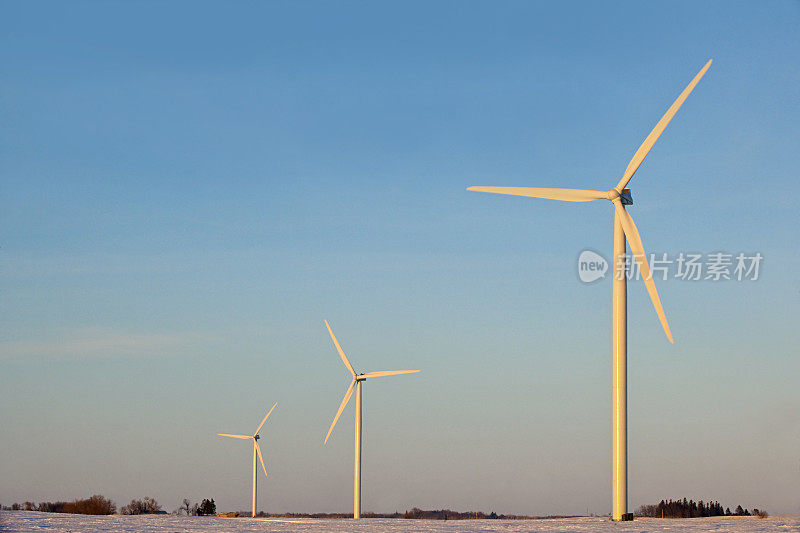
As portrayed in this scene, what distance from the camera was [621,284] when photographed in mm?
42188

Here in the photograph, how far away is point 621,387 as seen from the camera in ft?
135

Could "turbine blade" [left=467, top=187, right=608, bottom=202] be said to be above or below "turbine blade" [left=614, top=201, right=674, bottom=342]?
above

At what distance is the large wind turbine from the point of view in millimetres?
41000

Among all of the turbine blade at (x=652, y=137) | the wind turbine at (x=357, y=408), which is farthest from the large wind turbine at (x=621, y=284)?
the wind turbine at (x=357, y=408)

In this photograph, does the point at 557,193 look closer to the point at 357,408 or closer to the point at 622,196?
the point at 622,196

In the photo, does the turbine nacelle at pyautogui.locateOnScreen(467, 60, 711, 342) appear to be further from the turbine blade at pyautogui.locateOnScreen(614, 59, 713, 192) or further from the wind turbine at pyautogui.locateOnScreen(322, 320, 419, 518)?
the wind turbine at pyautogui.locateOnScreen(322, 320, 419, 518)

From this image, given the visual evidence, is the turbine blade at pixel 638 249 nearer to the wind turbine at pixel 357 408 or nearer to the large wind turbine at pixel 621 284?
the large wind turbine at pixel 621 284

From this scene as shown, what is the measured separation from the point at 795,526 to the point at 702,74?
23180 millimetres

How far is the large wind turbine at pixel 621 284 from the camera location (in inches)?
1614

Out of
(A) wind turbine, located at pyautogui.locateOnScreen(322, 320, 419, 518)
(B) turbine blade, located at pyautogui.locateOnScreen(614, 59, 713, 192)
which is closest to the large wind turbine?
(B) turbine blade, located at pyautogui.locateOnScreen(614, 59, 713, 192)

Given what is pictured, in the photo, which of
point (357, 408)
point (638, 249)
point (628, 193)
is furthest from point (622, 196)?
point (357, 408)

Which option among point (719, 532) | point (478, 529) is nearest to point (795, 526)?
point (719, 532)

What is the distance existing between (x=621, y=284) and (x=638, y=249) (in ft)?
11.6

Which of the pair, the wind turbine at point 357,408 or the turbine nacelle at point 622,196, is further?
the wind turbine at point 357,408
